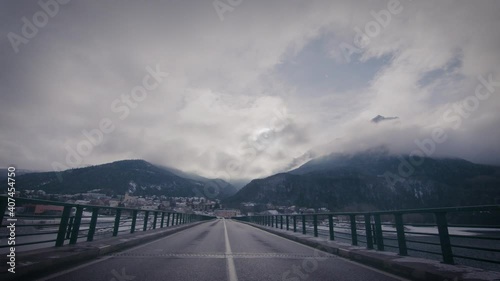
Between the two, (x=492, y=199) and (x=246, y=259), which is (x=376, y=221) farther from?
(x=492, y=199)

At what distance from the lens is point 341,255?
896cm

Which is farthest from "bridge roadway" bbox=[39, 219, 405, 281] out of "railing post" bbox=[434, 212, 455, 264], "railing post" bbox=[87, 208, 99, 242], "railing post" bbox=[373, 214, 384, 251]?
"railing post" bbox=[87, 208, 99, 242]

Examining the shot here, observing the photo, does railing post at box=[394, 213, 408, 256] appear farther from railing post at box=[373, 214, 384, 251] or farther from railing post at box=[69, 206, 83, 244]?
railing post at box=[69, 206, 83, 244]

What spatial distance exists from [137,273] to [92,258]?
2.55 m

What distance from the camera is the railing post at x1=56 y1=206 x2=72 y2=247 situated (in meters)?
7.79

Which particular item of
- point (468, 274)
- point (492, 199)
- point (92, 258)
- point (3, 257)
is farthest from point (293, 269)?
point (492, 199)

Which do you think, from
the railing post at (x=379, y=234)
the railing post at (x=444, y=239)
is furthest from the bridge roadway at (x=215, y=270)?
the railing post at (x=379, y=234)

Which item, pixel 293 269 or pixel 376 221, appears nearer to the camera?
pixel 293 269

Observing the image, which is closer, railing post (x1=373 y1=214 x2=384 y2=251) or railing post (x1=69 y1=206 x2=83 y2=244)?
railing post (x1=69 y1=206 x2=83 y2=244)

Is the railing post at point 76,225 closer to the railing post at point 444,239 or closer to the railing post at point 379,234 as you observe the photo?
the railing post at point 379,234

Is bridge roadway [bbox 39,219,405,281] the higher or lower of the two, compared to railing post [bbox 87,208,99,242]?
lower

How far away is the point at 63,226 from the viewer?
7.95 meters

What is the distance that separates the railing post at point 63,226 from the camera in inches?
307

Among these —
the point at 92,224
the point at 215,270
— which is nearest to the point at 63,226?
the point at 92,224
